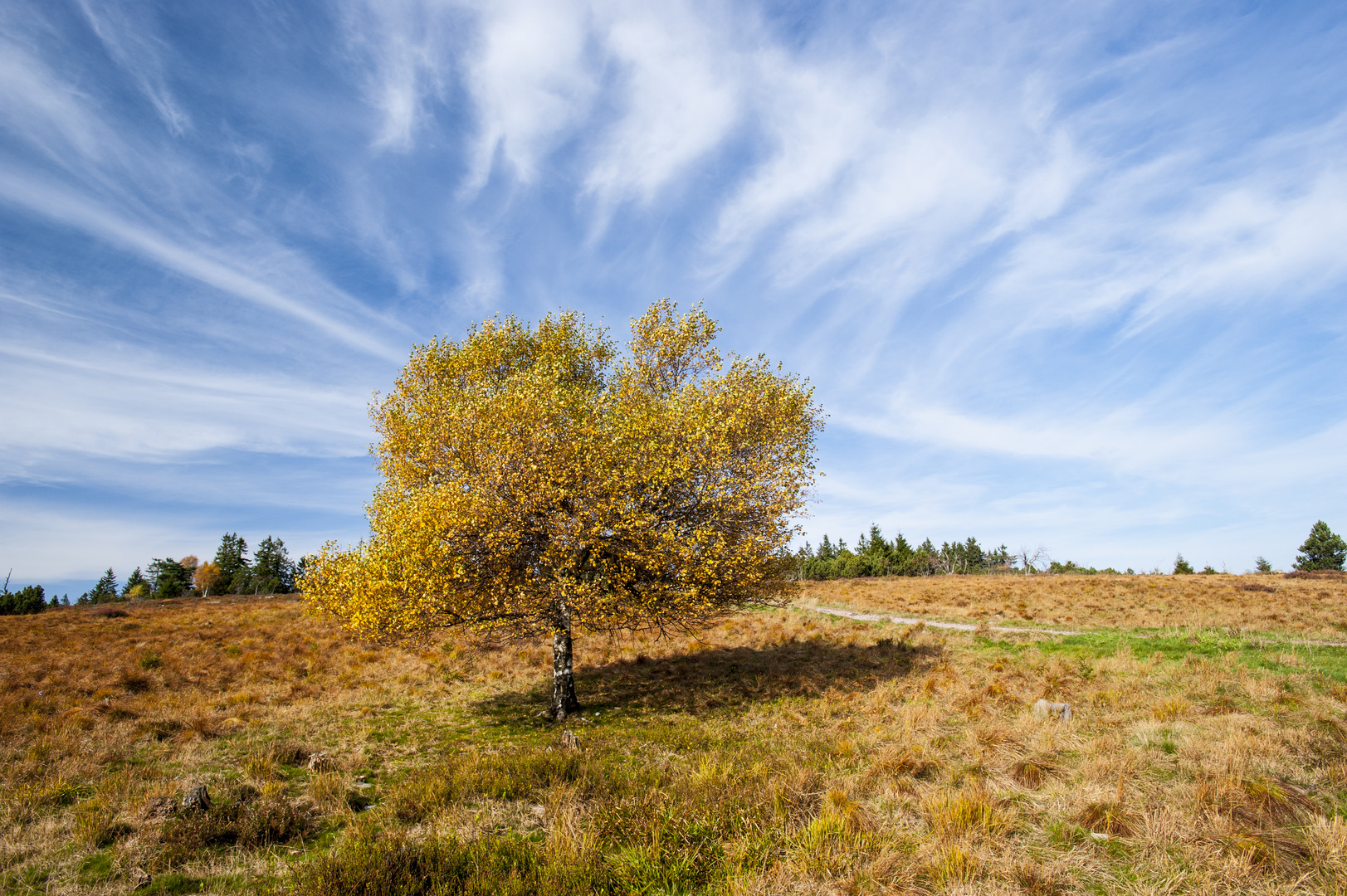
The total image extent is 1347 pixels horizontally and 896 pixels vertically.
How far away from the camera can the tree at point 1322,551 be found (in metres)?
74.5

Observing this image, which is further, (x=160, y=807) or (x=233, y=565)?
(x=233, y=565)

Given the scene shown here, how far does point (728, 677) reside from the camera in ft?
73.9

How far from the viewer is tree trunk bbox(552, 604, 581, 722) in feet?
58.2

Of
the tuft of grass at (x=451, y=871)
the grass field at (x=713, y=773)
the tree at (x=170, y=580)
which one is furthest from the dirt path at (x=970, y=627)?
the tree at (x=170, y=580)

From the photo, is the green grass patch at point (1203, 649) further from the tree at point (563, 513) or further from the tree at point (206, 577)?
the tree at point (206, 577)

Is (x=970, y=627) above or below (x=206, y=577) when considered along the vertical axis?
below

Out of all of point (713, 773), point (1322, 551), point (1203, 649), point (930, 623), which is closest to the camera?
point (713, 773)

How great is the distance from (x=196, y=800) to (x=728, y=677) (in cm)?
1696

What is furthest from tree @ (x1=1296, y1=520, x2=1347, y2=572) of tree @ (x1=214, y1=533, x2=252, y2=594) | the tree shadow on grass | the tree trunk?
tree @ (x1=214, y1=533, x2=252, y2=594)

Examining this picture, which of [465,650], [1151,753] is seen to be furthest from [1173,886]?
[465,650]

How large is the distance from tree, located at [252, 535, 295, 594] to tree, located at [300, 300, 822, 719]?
336 feet

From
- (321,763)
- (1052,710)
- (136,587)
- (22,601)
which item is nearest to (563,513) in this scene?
(321,763)

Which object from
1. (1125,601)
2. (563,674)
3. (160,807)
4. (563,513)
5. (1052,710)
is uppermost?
(563,513)

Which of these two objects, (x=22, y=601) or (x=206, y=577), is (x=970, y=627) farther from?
(x=206, y=577)
